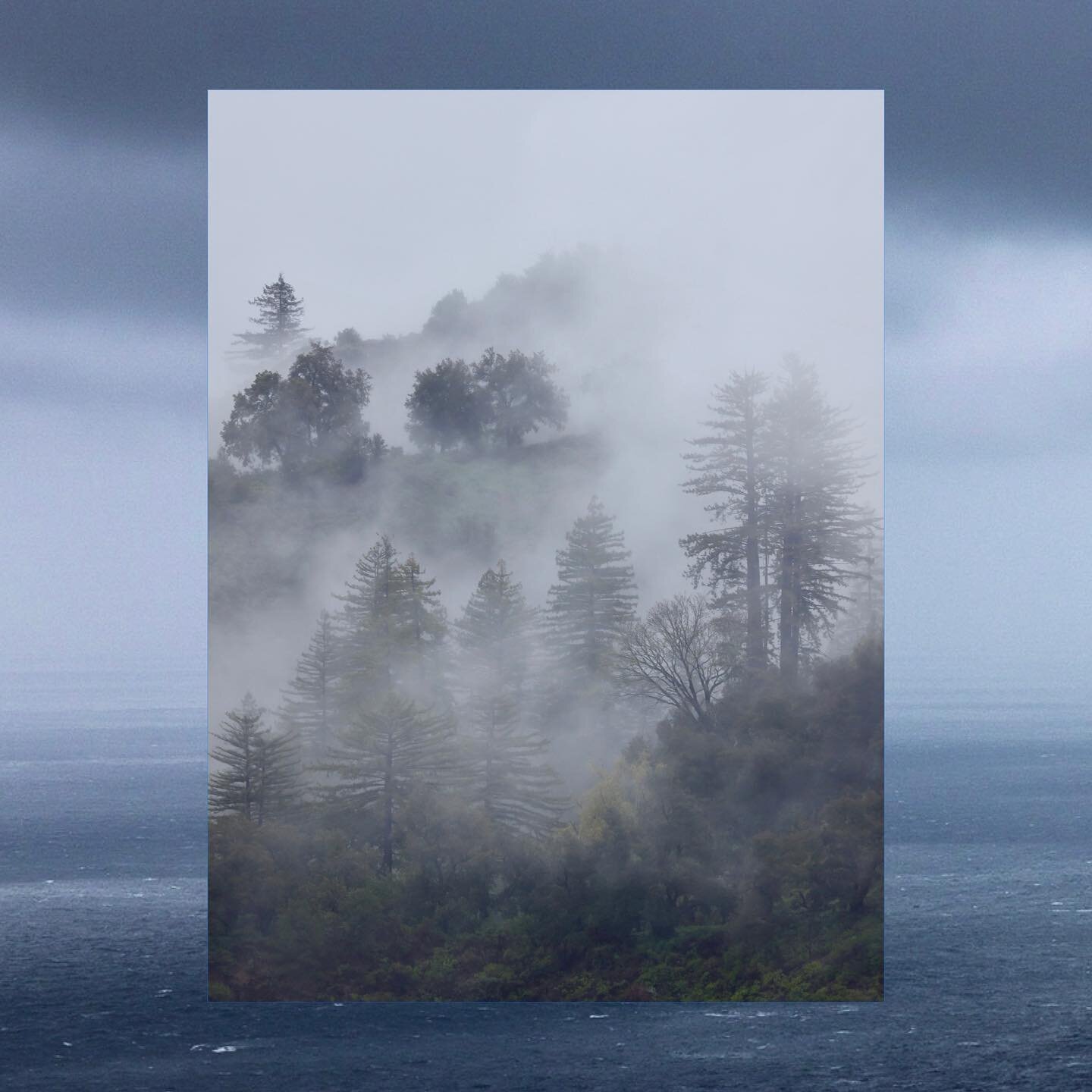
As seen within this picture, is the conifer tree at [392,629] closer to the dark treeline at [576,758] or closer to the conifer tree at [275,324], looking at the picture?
the dark treeline at [576,758]

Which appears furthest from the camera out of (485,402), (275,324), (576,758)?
(485,402)

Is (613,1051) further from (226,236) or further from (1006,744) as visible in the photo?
(1006,744)

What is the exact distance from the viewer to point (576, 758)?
28.3 feet

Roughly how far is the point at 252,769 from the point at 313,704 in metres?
0.56

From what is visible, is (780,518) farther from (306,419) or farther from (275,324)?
(275,324)

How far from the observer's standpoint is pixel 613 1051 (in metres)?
8.88

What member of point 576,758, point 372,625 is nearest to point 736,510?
point 576,758

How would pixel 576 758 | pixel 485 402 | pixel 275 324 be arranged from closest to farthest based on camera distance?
pixel 576 758 < pixel 275 324 < pixel 485 402

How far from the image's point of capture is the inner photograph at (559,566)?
857cm

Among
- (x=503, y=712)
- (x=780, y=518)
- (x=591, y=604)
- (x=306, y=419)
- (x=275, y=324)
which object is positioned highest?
(x=275, y=324)

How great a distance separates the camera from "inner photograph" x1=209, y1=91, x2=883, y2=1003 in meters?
8.57

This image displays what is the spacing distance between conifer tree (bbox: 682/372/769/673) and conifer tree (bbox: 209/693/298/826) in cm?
283

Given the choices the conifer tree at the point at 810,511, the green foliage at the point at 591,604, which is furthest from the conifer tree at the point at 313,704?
the conifer tree at the point at 810,511

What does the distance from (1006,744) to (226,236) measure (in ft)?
37.7
